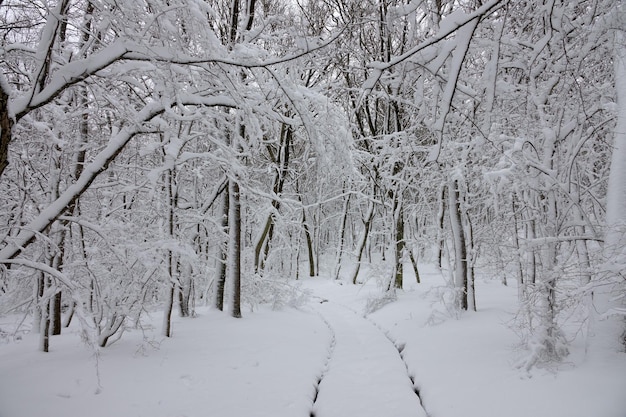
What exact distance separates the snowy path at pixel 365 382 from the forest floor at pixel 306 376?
0.02 metres

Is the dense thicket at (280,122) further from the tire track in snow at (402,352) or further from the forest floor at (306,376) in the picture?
the tire track in snow at (402,352)

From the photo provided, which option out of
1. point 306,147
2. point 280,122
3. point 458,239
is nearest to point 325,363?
point 306,147

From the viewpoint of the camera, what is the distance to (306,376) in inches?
Answer: 239

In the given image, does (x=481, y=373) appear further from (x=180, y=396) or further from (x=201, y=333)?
(x=201, y=333)

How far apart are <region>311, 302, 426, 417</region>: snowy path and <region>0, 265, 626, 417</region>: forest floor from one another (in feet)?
0.08

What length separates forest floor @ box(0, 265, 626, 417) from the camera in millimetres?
4504

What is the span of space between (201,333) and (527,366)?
20.0 feet

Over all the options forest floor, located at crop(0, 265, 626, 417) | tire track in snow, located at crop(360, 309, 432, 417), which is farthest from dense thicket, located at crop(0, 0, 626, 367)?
tire track in snow, located at crop(360, 309, 432, 417)

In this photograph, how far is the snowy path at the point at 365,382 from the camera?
505cm

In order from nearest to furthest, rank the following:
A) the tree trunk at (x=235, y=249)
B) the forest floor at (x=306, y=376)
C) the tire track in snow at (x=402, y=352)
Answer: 1. the forest floor at (x=306, y=376)
2. the tire track in snow at (x=402, y=352)
3. the tree trunk at (x=235, y=249)

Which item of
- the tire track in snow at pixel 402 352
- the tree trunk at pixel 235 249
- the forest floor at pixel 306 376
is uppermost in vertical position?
the tree trunk at pixel 235 249

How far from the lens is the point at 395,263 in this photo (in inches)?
500

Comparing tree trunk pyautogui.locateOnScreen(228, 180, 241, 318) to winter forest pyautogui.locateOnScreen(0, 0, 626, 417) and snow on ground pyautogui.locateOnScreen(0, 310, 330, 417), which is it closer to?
winter forest pyautogui.locateOnScreen(0, 0, 626, 417)

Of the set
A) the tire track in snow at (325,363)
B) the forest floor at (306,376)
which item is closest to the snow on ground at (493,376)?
the forest floor at (306,376)
